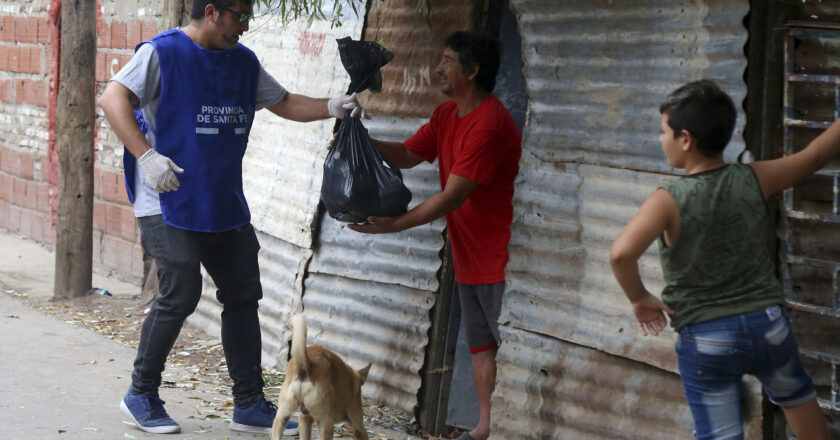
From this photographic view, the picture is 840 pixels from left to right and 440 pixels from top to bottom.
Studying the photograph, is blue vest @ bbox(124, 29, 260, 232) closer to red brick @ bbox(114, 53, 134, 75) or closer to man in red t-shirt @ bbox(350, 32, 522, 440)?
man in red t-shirt @ bbox(350, 32, 522, 440)

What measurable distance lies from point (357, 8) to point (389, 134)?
2.83 ft

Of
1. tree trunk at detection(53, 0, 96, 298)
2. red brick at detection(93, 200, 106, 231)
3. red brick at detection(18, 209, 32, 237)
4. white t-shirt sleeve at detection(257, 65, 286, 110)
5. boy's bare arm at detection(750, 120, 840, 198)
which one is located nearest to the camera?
boy's bare arm at detection(750, 120, 840, 198)

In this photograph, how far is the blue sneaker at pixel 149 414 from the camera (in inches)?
183

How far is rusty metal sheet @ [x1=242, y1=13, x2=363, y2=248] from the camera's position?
5.94 m

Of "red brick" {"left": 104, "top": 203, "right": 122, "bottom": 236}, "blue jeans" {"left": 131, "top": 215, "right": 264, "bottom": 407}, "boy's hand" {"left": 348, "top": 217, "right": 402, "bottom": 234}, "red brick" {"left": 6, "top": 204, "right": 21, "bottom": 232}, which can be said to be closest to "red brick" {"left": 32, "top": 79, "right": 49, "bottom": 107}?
"red brick" {"left": 6, "top": 204, "right": 21, "bottom": 232}

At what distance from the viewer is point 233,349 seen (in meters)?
4.83

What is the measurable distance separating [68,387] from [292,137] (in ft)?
6.72

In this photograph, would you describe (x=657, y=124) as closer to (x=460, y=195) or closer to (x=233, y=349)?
(x=460, y=195)

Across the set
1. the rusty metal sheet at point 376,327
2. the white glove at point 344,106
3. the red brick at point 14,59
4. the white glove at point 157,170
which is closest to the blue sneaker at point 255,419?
the rusty metal sheet at point 376,327

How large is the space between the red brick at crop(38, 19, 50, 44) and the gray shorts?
24.3 ft

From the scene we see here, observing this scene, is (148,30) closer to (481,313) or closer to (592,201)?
(481,313)

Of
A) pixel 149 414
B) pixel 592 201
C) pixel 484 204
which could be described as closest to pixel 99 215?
pixel 149 414

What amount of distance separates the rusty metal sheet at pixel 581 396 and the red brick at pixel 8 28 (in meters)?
8.79

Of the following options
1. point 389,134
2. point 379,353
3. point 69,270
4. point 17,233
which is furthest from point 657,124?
point 17,233
